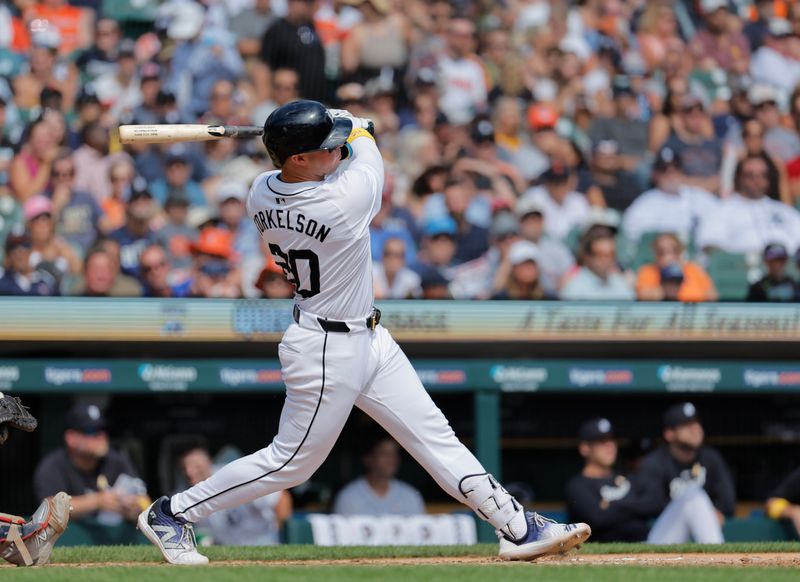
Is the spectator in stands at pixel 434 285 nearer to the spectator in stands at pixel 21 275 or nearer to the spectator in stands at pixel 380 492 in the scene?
the spectator in stands at pixel 380 492

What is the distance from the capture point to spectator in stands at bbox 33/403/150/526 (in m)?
7.64

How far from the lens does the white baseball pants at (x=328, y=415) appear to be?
4754 millimetres

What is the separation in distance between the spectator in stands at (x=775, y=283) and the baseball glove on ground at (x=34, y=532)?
5359 mm

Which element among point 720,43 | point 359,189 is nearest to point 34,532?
point 359,189

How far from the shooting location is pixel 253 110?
998 cm

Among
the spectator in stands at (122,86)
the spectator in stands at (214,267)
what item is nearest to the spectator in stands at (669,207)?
the spectator in stands at (214,267)

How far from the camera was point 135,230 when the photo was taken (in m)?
8.68

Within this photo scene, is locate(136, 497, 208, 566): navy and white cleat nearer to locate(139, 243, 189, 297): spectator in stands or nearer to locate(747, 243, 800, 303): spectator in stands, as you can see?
locate(139, 243, 189, 297): spectator in stands

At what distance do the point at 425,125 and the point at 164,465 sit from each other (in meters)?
3.31

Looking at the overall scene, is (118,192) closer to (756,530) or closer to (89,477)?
(89,477)

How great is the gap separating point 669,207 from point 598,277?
100 cm

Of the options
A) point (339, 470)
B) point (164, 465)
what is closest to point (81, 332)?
point (164, 465)

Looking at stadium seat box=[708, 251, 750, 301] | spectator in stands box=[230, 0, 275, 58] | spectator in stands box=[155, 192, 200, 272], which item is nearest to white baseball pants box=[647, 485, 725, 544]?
stadium seat box=[708, 251, 750, 301]

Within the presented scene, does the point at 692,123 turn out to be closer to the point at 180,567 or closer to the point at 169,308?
the point at 169,308
